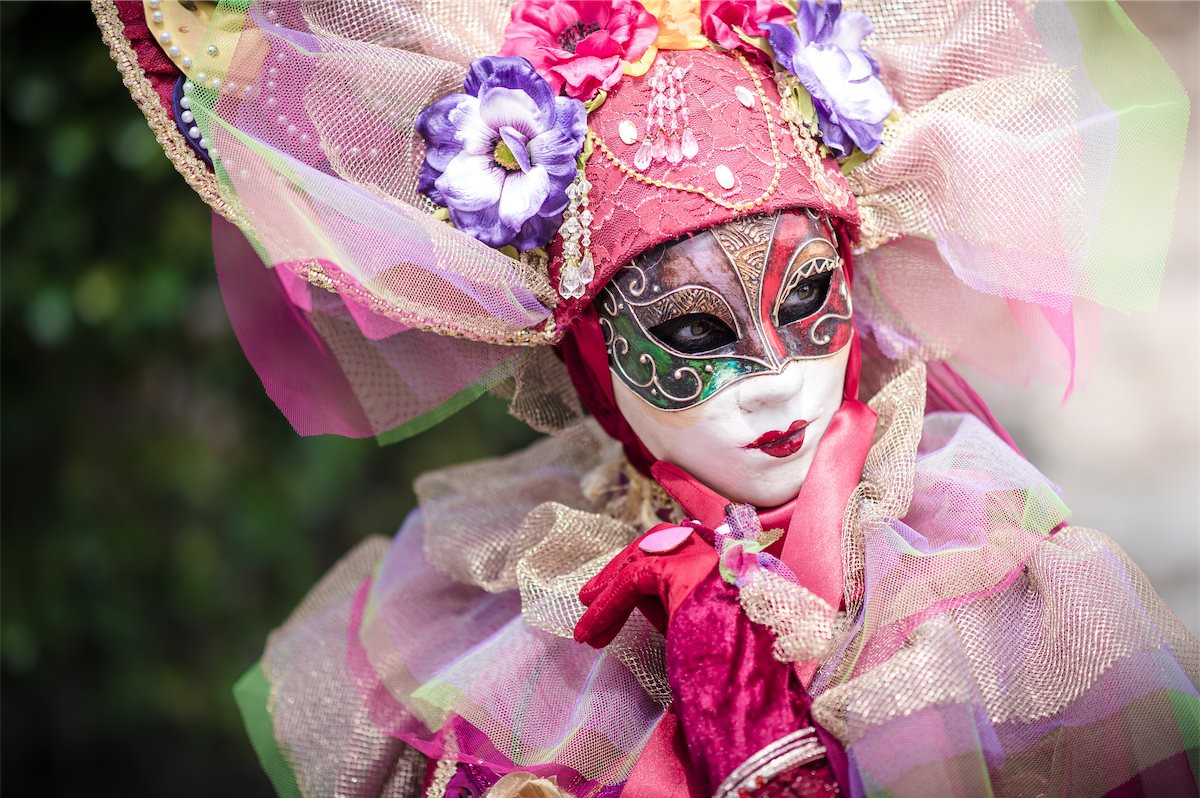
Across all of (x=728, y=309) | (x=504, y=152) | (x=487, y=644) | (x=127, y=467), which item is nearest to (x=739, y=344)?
(x=728, y=309)

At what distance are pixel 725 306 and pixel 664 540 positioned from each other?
211mm

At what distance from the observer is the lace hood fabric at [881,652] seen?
853 millimetres

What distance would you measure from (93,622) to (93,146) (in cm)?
88

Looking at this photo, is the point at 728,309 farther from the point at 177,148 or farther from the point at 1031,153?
the point at 177,148

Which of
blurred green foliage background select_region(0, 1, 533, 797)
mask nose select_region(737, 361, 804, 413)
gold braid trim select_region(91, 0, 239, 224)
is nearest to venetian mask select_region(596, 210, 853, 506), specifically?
mask nose select_region(737, 361, 804, 413)

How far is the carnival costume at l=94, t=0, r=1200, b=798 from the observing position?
2.89ft

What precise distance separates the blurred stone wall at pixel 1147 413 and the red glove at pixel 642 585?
1400 millimetres

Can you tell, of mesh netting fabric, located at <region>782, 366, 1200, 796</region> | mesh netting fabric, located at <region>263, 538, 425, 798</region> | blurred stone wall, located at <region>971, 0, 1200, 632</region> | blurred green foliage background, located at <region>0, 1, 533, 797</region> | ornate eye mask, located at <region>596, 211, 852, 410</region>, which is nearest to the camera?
mesh netting fabric, located at <region>782, 366, 1200, 796</region>

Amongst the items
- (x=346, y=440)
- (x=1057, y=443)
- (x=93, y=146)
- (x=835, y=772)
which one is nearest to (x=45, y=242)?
(x=93, y=146)

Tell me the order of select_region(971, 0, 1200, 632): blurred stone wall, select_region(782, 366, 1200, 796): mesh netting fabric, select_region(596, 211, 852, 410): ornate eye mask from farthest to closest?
select_region(971, 0, 1200, 632): blurred stone wall < select_region(596, 211, 852, 410): ornate eye mask < select_region(782, 366, 1200, 796): mesh netting fabric

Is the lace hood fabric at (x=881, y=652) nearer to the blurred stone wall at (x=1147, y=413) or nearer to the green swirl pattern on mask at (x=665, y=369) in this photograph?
the green swirl pattern on mask at (x=665, y=369)

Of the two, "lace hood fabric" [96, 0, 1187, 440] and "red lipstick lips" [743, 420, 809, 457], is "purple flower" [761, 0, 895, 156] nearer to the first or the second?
"lace hood fabric" [96, 0, 1187, 440]

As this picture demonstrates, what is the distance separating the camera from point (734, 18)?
40.6 inches

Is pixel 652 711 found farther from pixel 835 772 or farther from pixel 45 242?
pixel 45 242
